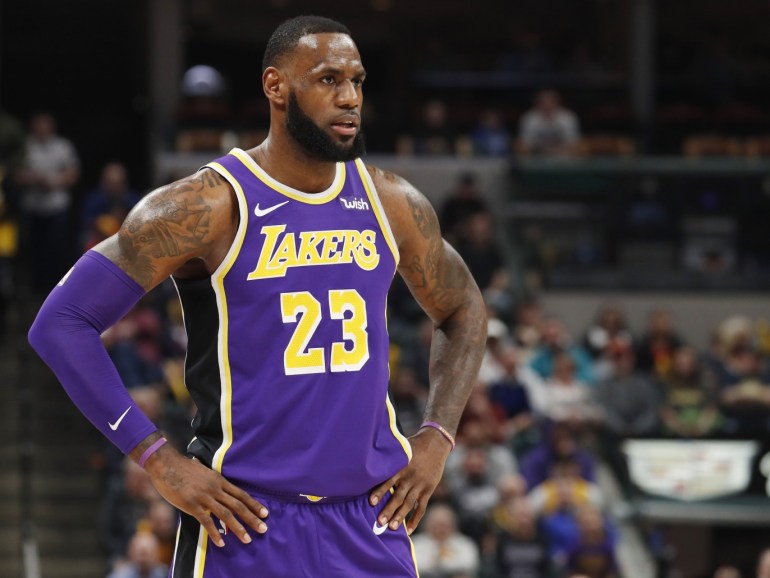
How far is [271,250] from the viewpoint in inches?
154

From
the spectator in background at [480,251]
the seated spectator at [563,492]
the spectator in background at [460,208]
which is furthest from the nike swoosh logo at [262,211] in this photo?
the spectator in background at [460,208]

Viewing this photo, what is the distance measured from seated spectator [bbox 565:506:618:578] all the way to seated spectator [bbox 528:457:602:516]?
1.27 feet

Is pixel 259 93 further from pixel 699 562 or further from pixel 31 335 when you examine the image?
pixel 31 335

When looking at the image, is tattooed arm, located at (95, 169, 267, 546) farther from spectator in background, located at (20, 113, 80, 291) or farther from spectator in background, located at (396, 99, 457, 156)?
spectator in background, located at (396, 99, 457, 156)

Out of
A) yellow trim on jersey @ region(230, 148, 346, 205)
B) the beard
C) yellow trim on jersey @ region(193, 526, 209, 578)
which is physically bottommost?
yellow trim on jersey @ region(193, 526, 209, 578)

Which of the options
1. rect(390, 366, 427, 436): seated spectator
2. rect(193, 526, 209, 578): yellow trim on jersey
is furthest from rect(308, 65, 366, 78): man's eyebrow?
rect(390, 366, 427, 436): seated spectator

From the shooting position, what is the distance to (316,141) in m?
3.92

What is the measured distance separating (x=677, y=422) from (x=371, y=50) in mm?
11518

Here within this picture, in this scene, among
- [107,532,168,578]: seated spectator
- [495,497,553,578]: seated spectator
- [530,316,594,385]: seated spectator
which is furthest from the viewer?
[530,316,594,385]: seated spectator

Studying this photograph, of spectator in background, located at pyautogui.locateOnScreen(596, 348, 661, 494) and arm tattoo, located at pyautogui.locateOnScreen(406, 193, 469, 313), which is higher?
arm tattoo, located at pyautogui.locateOnScreen(406, 193, 469, 313)

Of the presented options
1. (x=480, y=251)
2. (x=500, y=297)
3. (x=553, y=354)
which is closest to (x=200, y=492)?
(x=553, y=354)

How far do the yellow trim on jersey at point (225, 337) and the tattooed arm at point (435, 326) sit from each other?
45cm

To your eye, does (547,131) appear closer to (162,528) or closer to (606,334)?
(606,334)

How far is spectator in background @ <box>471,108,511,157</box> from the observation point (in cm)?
1788
